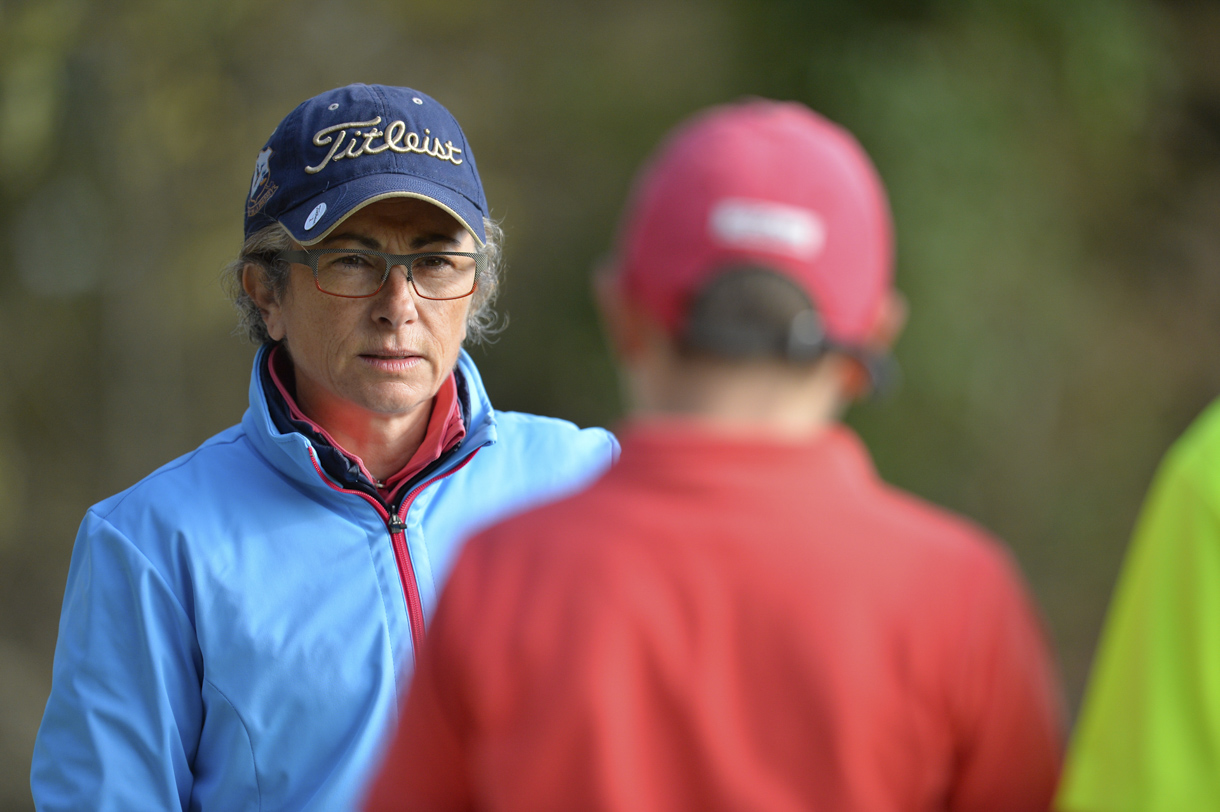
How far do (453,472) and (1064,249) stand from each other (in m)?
5.61

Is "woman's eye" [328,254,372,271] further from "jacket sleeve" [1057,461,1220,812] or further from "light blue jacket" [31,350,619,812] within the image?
"jacket sleeve" [1057,461,1220,812]

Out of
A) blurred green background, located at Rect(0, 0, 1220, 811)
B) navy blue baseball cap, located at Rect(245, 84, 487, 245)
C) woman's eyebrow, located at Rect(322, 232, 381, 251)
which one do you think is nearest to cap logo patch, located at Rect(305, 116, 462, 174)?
navy blue baseball cap, located at Rect(245, 84, 487, 245)

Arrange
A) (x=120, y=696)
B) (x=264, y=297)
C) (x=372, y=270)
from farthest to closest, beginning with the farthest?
(x=264, y=297)
(x=372, y=270)
(x=120, y=696)

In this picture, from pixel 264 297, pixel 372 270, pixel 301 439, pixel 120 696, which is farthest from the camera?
pixel 264 297

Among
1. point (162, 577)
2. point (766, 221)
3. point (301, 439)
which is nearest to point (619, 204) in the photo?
point (301, 439)

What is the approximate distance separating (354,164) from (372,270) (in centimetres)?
17

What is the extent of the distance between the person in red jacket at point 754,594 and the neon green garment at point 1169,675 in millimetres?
65

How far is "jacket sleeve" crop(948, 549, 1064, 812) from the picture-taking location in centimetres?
102

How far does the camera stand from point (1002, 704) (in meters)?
1.03

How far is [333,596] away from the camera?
1.76m

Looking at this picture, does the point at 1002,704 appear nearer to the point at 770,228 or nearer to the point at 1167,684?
the point at 1167,684

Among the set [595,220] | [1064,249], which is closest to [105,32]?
[595,220]

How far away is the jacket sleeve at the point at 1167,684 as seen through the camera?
104 cm

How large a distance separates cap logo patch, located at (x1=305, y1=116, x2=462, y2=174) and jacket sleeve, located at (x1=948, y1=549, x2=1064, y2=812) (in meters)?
1.19
